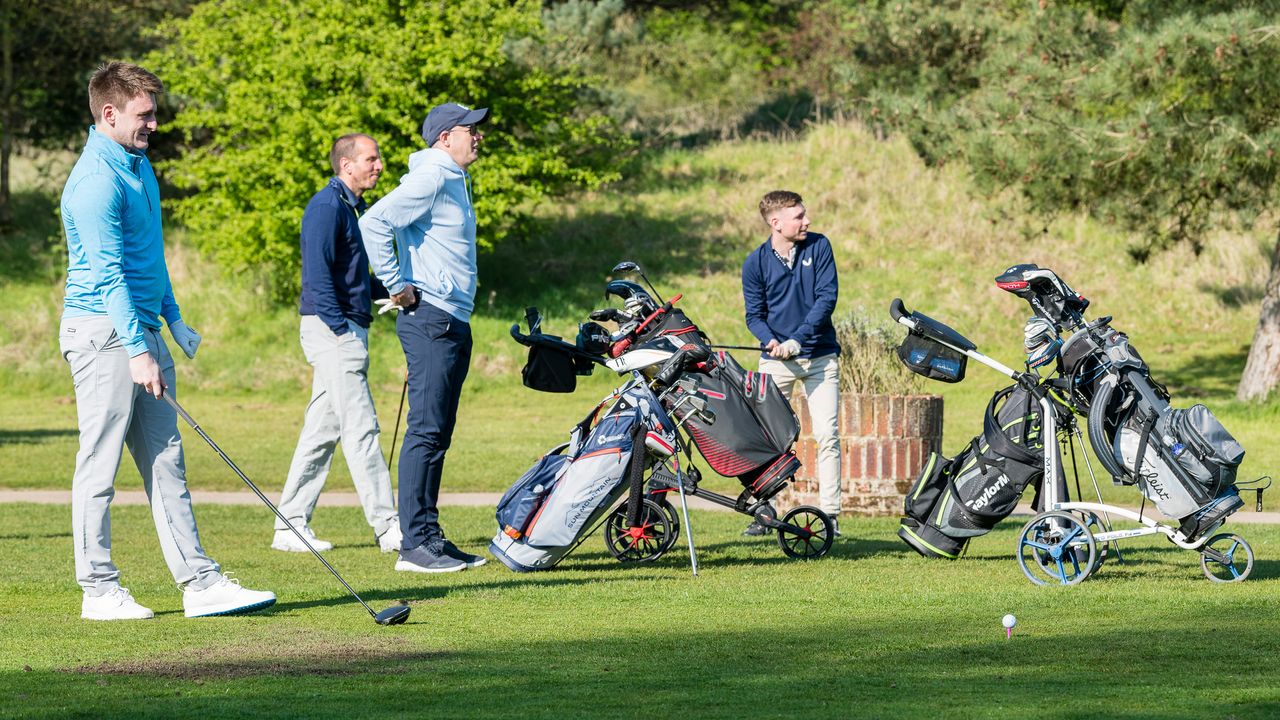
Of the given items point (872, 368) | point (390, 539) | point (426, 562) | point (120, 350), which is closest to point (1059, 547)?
point (426, 562)

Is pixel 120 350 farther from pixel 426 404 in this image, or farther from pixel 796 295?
pixel 796 295

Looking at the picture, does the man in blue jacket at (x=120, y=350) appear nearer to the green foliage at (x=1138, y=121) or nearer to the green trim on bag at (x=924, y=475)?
the green trim on bag at (x=924, y=475)

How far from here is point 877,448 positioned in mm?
11352

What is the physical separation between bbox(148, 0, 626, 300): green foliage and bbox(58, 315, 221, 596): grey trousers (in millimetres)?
17863

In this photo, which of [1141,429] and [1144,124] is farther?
[1144,124]

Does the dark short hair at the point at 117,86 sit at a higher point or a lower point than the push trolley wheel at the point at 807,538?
higher

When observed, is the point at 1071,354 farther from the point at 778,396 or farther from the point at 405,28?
the point at 405,28

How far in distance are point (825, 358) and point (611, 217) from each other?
20.7 meters

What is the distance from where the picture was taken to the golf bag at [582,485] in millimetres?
8344

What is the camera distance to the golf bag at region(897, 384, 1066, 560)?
27.2ft

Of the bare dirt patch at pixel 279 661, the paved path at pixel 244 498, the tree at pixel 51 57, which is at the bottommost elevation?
the paved path at pixel 244 498

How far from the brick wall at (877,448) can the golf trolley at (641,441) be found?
7.76ft

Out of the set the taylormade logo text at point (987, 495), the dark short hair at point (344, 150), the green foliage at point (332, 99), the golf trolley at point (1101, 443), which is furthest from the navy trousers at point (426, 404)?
the green foliage at point (332, 99)

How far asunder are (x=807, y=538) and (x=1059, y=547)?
1662 mm
